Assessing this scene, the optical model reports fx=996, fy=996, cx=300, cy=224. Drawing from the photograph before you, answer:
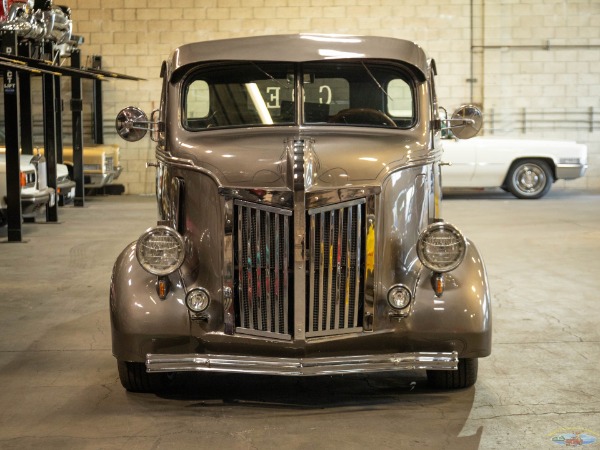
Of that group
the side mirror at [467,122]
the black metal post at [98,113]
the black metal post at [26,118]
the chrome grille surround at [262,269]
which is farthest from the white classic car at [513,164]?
the chrome grille surround at [262,269]

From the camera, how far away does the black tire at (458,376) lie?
5.65 m

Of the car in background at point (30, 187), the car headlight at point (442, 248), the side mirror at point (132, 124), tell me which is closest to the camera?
the car headlight at point (442, 248)

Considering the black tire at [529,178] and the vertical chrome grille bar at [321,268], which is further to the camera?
the black tire at [529,178]

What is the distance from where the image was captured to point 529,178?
1872cm

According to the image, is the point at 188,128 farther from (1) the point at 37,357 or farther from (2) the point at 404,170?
(1) the point at 37,357

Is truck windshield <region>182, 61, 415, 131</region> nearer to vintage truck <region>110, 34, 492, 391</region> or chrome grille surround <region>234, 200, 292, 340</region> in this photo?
vintage truck <region>110, 34, 492, 391</region>

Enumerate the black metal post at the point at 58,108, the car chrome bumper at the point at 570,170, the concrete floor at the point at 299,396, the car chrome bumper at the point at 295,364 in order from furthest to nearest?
the car chrome bumper at the point at 570,170
the black metal post at the point at 58,108
the car chrome bumper at the point at 295,364
the concrete floor at the point at 299,396

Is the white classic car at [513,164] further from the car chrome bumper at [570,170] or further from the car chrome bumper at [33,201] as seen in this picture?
the car chrome bumper at [33,201]

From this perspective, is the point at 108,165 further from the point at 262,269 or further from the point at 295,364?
the point at 295,364

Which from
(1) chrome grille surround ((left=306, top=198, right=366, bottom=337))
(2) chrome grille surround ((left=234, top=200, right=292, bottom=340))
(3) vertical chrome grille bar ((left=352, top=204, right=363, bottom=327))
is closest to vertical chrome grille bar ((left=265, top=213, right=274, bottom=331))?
(2) chrome grille surround ((left=234, top=200, right=292, bottom=340))

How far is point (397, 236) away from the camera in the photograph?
554 cm

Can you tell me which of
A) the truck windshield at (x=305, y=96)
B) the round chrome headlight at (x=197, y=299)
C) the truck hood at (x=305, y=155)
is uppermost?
the truck windshield at (x=305, y=96)

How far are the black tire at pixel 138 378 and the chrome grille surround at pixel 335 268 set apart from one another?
973mm

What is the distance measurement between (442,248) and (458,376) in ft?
2.66
